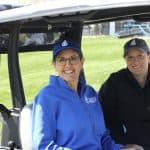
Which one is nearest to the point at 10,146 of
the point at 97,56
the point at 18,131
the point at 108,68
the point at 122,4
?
the point at 18,131

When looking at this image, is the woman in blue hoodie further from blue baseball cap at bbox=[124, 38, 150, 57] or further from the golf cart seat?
blue baseball cap at bbox=[124, 38, 150, 57]

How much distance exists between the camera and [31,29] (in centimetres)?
462

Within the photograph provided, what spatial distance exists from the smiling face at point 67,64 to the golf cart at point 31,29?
25cm

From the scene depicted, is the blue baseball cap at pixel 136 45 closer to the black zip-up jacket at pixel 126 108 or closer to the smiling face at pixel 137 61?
the smiling face at pixel 137 61

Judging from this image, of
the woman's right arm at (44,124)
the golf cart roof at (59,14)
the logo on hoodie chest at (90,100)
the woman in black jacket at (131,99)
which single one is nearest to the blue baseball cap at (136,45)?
the woman in black jacket at (131,99)

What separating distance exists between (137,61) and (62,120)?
1.08m

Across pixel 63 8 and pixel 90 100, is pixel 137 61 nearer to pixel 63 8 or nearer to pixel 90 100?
pixel 90 100

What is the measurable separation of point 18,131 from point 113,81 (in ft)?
3.38

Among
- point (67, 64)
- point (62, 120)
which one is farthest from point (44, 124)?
point (67, 64)

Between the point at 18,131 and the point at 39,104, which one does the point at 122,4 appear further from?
the point at 18,131

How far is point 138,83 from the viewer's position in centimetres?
481

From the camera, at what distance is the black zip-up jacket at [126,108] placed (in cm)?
472

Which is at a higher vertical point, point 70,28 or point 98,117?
point 70,28

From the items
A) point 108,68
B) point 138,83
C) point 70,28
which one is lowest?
point 108,68
